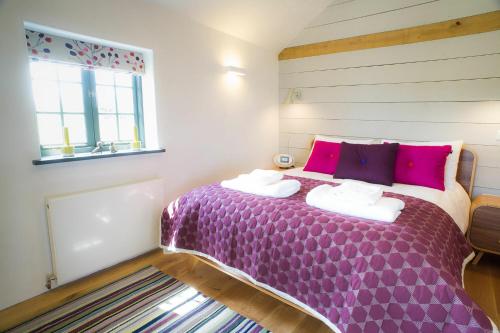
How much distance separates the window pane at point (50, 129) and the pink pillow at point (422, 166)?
9.27 ft

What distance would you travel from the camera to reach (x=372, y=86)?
3170 millimetres

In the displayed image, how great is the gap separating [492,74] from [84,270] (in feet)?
12.3

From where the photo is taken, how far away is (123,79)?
8.32ft

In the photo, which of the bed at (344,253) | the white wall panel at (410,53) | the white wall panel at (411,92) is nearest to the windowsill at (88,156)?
the bed at (344,253)

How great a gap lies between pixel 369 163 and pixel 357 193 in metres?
0.78

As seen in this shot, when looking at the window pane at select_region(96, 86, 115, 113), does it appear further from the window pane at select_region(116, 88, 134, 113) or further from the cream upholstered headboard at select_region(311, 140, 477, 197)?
the cream upholstered headboard at select_region(311, 140, 477, 197)

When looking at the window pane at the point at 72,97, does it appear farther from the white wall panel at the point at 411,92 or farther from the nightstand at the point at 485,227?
the nightstand at the point at 485,227

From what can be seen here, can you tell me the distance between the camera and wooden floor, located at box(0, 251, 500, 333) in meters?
1.81

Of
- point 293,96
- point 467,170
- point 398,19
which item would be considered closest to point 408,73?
point 398,19

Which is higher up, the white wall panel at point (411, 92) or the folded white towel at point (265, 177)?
the white wall panel at point (411, 92)

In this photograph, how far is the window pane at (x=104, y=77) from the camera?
2.36 meters

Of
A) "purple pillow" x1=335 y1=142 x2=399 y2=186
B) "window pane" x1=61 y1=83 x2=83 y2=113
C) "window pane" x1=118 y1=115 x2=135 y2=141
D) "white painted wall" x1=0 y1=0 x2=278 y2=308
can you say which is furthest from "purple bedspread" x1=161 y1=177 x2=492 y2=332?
"window pane" x1=61 y1=83 x2=83 y2=113

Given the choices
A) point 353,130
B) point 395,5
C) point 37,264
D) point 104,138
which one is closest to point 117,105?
point 104,138

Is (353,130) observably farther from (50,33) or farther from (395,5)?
(50,33)
